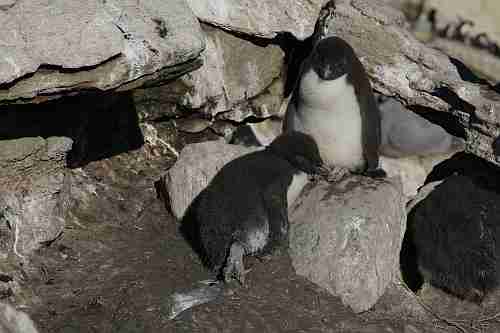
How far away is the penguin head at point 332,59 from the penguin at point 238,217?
0.68m

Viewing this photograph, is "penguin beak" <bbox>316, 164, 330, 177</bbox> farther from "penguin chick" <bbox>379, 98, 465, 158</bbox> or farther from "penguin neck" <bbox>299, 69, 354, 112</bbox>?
"penguin chick" <bbox>379, 98, 465, 158</bbox>

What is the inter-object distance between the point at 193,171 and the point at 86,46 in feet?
4.68

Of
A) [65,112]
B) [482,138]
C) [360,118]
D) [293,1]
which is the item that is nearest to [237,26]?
[293,1]

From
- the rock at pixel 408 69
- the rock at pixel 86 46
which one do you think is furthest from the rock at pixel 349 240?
the rock at pixel 86 46

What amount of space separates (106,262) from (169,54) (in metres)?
1.23

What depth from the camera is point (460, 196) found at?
17.3 ft

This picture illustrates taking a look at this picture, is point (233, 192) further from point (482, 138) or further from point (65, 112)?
point (482, 138)

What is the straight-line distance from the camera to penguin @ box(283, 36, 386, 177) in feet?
17.9

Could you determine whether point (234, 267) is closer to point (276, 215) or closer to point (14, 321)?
point (276, 215)

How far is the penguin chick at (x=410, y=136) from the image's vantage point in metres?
7.05

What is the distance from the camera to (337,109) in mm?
5656

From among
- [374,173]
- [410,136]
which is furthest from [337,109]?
[410,136]

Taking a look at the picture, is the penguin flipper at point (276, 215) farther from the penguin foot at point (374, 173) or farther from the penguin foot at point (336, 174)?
the penguin foot at point (374, 173)

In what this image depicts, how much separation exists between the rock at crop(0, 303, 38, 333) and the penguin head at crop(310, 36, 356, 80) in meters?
2.41
